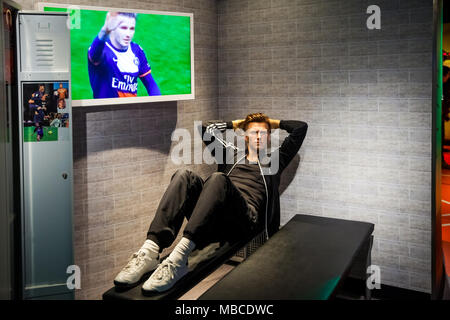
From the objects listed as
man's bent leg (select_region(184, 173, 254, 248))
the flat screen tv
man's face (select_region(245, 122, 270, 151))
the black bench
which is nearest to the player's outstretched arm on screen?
the flat screen tv

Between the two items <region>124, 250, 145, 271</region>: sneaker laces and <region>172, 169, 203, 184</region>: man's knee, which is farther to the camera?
<region>172, 169, 203, 184</region>: man's knee

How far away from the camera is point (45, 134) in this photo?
2.53m

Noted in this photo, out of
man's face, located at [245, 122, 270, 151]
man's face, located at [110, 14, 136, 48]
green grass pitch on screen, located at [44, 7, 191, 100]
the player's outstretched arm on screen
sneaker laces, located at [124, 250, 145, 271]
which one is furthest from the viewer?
man's face, located at [245, 122, 270, 151]

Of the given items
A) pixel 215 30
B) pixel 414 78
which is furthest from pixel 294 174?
pixel 215 30

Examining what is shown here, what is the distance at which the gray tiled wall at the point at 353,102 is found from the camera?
3.20m

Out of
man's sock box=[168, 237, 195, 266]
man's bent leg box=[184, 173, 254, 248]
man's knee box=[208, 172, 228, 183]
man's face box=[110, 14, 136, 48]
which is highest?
man's face box=[110, 14, 136, 48]

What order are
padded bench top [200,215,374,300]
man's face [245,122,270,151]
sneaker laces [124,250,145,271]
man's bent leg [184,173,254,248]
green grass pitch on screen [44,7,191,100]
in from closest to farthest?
padded bench top [200,215,374,300] → sneaker laces [124,250,145,271] → man's bent leg [184,173,254,248] → green grass pitch on screen [44,7,191,100] → man's face [245,122,270,151]

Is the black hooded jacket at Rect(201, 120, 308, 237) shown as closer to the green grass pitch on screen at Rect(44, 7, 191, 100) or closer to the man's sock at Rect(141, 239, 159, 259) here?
the green grass pitch on screen at Rect(44, 7, 191, 100)

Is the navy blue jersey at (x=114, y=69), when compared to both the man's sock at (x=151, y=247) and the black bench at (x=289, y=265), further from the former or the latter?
the black bench at (x=289, y=265)

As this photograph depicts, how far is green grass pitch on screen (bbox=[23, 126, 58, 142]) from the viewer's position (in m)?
2.48

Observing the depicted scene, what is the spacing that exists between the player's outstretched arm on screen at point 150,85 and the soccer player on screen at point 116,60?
29mm

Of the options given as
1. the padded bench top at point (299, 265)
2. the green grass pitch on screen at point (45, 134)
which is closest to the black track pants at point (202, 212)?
the padded bench top at point (299, 265)

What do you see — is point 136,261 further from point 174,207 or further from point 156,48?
point 156,48

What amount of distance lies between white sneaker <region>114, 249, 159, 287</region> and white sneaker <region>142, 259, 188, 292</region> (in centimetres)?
9
